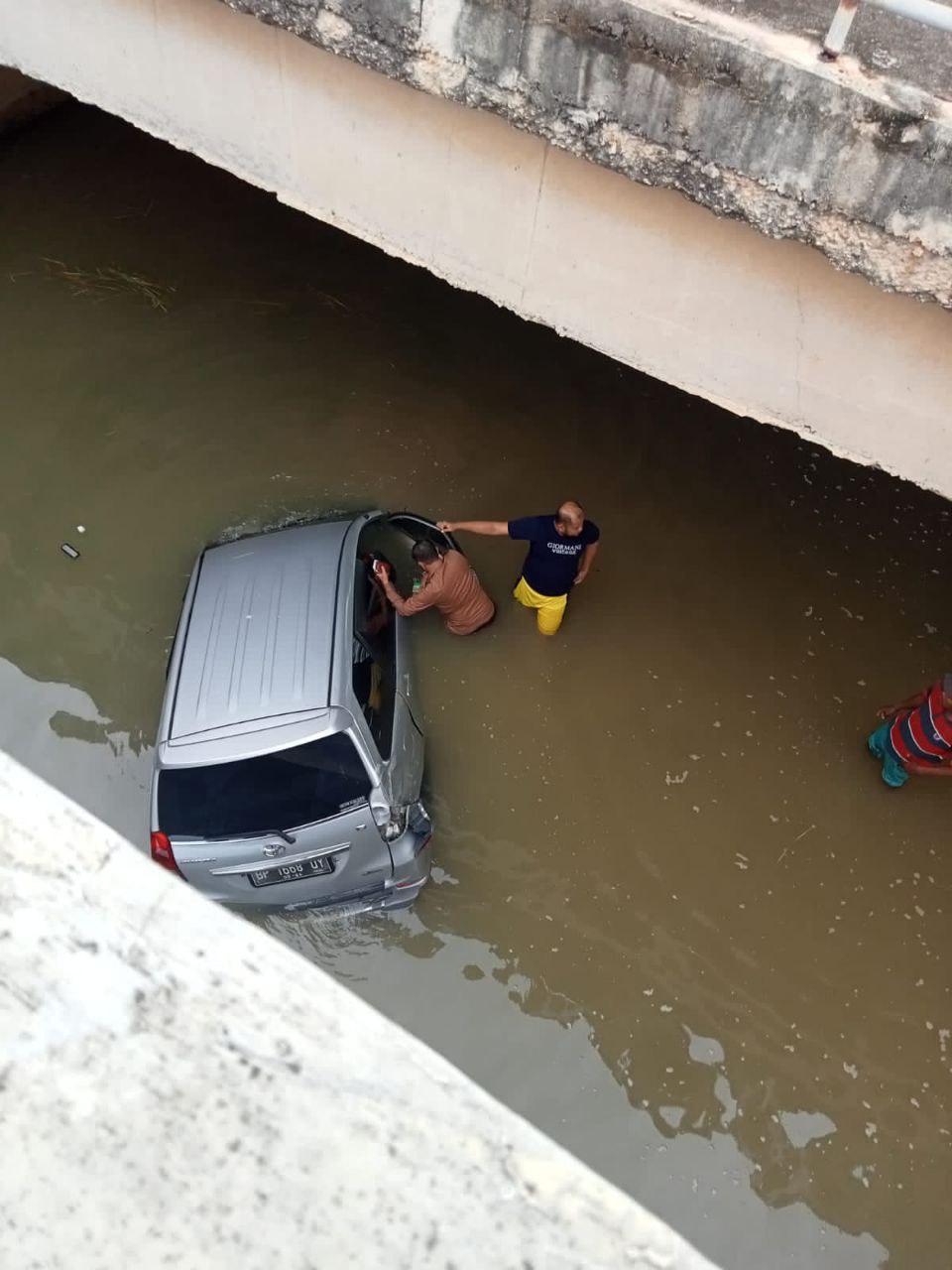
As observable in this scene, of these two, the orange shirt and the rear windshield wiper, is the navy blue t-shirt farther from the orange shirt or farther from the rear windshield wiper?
the rear windshield wiper

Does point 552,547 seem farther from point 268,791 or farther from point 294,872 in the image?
point 294,872

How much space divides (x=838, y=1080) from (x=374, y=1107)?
16.3 ft

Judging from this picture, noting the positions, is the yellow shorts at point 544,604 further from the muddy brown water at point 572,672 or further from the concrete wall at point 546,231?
the concrete wall at point 546,231

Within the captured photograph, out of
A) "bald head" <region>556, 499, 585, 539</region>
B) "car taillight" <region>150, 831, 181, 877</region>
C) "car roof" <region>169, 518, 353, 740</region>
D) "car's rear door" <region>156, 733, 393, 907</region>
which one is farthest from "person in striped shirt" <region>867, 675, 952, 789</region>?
"car taillight" <region>150, 831, 181, 877</region>

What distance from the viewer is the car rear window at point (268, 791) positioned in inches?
185

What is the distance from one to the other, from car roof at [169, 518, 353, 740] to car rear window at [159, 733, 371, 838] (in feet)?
0.75

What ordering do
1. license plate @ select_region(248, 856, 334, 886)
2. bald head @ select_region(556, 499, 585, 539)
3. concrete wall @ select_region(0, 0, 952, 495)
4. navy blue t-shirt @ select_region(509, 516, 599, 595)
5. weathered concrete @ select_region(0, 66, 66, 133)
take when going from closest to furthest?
concrete wall @ select_region(0, 0, 952, 495) → license plate @ select_region(248, 856, 334, 886) → bald head @ select_region(556, 499, 585, 539) → navy blue t-shirt @ select_region(509, 516, 599, 595) → weathered concrete @ select_region(0, 66, 66, 133)

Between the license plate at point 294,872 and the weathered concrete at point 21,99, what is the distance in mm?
8317

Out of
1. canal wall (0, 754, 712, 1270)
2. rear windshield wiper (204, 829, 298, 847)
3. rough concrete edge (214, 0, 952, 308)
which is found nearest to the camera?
canal wall (0, 754, 712, 1270)

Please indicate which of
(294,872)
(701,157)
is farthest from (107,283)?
(701,157)

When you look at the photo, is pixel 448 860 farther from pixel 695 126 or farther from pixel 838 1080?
pixel 695 126

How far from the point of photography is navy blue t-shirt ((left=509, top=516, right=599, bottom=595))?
5742 mm

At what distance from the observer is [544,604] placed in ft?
20.6

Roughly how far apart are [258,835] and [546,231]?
325cm
